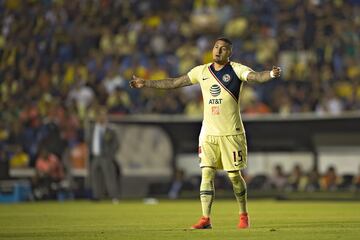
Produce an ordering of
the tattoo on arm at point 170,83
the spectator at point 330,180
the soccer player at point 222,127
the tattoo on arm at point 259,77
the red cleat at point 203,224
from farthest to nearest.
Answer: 1. the spectator at point 330,180
2. the tattoo on arm at point 170,83
3. the soccer player at point 222,127
4. the red cleat at point 203,224
5. the tattoo on arm at point 259,77

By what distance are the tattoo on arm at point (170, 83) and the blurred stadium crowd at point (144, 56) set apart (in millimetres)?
14331

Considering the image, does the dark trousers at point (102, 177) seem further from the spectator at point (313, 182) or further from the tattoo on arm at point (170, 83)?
the tattoo on arm at point (170, 83)

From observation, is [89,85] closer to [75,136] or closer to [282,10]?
[75,136]

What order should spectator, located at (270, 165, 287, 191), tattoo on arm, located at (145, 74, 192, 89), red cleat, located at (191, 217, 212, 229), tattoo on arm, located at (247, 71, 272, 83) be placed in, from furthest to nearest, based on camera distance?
spectator, located at (270, 165, 287, 191), tattoo on arm, located at (145, 74, 192, 89), red cleat, located at (191, 217, 212, 229), tattoo on arm, located at (247, 71, 272, 83)

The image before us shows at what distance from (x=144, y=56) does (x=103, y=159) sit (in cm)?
614

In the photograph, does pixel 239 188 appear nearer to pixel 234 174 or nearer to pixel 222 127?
pixel 234 174

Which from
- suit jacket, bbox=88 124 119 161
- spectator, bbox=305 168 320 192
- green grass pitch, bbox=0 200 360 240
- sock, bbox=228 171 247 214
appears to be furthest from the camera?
spectator, bbox=305 168 320 192

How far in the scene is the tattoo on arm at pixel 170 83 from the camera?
14.2m

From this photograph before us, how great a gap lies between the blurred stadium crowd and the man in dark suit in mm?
2000

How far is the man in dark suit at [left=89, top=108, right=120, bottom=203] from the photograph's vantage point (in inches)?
1083

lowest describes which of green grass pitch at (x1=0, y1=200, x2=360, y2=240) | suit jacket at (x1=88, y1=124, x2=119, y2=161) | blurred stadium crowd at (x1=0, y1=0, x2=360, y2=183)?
green grass pitch at (x1=0, y1=200, x2=360, y2=240)

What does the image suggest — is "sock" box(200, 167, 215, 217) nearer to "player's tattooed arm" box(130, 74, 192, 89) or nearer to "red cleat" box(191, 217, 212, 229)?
"red cleat" box(191, 217, 212, 229)

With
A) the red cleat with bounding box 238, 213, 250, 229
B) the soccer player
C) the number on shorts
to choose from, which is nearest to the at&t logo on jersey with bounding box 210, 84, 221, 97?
the soccer player

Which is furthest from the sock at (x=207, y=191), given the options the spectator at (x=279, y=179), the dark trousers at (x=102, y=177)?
the spectator at (x=279, y=179)
